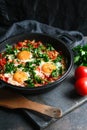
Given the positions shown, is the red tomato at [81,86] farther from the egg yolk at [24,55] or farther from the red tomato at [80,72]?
the egg yolk at [24,55]

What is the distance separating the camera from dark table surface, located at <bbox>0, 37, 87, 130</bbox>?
1702mm

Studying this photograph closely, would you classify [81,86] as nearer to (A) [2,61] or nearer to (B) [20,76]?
(B) [20,76]

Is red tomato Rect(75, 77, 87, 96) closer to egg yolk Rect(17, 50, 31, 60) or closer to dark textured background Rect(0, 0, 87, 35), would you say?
egg yolk Rect(17, 50, 31, 60)

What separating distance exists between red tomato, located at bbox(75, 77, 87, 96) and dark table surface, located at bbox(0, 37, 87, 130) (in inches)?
3.7

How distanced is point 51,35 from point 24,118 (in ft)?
1.95

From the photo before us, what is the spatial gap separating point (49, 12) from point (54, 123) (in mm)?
907

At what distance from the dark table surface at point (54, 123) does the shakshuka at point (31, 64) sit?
0.18m

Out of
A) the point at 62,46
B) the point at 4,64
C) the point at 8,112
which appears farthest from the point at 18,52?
the point at 8,112

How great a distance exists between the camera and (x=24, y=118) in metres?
1.75

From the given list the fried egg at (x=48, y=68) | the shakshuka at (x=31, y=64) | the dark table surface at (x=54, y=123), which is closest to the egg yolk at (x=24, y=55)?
the shakshuka at (x=31, y=64)

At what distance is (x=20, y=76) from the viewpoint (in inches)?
72.8

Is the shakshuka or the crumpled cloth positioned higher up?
the crumpled cloth

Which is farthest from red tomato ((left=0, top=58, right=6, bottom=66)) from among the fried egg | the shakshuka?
the fried egg

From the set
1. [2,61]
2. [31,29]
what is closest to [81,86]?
[2,61]
